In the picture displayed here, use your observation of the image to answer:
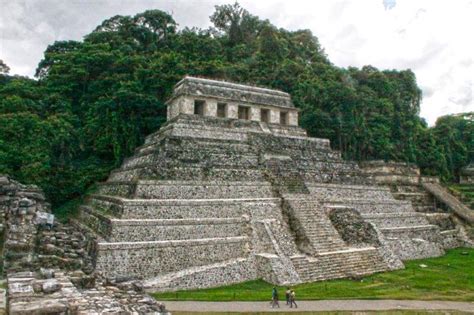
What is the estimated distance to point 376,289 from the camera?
13.6 metres

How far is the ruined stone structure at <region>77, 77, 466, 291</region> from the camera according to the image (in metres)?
14.1

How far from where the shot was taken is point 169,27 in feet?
148

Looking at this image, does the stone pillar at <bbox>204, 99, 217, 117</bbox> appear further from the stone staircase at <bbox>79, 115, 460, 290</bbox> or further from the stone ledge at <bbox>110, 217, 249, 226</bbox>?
the stone ledge at <bbox>110, 217, 249, 226</bbox>

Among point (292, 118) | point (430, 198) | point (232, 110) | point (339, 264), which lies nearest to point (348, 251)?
point (339, 264)

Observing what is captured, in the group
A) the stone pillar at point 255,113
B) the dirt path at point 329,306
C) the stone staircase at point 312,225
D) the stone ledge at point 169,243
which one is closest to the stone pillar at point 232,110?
the stone pillar at point 255,113

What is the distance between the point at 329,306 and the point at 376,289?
9.64 ft

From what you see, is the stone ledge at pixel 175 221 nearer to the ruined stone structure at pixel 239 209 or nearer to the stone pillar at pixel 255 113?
the ruined stone structure at pixel 239 209

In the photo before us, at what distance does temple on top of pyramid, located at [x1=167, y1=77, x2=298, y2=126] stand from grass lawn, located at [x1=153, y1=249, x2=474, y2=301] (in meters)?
11.6

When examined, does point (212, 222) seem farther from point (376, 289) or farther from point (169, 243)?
point (376, 289)

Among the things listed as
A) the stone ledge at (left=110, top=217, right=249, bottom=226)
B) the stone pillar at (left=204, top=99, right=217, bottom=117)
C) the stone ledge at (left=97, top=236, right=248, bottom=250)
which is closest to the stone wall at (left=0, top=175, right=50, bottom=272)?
the stone ledge at (left=97, top=236, right=248, bottom=250)

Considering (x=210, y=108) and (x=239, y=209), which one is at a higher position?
(x=210, y=108)

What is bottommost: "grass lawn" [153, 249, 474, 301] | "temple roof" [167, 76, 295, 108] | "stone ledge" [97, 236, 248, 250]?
"grass lawn" [153, 249, 474, 301]

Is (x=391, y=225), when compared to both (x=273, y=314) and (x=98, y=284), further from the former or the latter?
(x=98, y=284)

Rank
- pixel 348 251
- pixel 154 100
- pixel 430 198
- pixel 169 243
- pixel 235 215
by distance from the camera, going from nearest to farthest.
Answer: pixel 169 243 < pixel 348 251 < pixel 235 215 < pixel 154 100 < pixel 430 198
